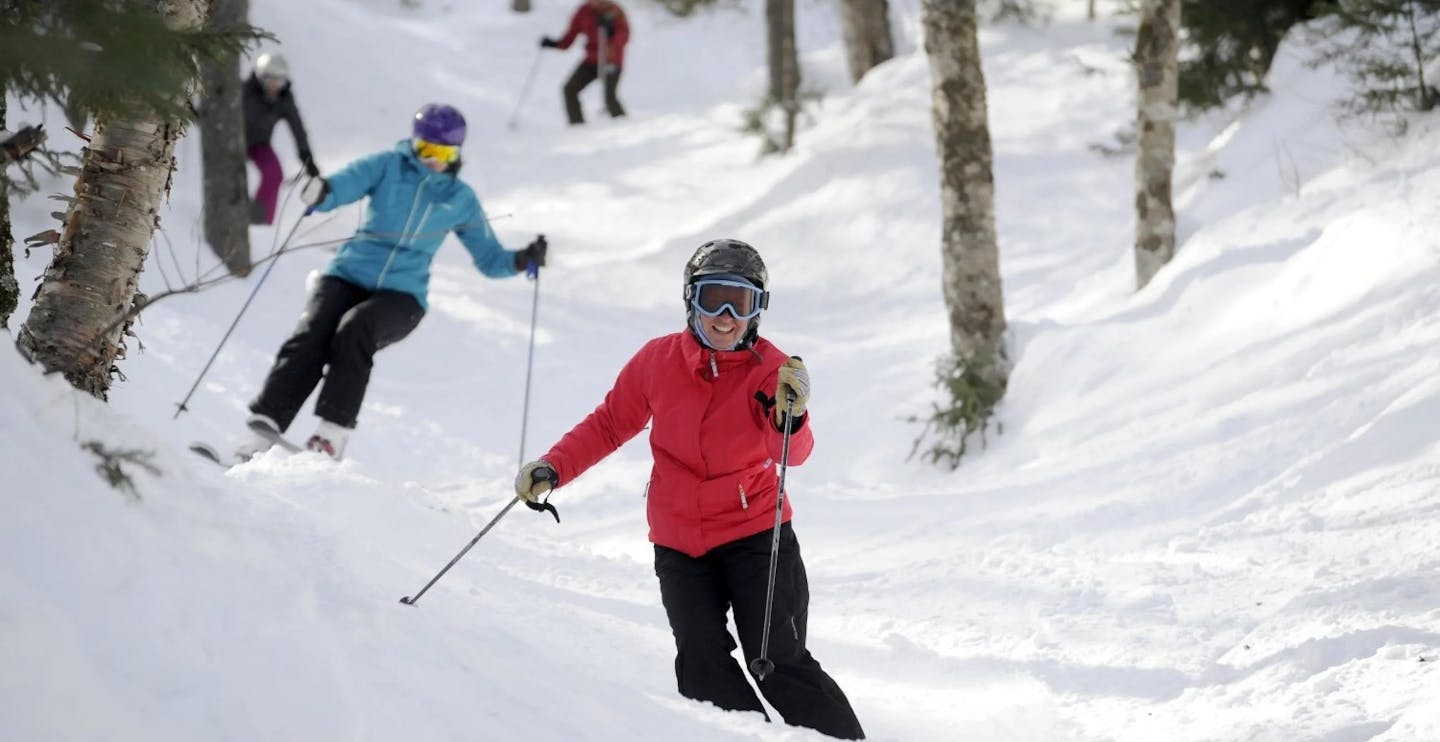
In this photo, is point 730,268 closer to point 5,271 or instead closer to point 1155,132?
point 5,271

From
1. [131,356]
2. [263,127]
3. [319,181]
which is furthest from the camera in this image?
[263,127]

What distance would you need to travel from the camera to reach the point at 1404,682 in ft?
13.9

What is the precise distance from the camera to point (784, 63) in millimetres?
17312

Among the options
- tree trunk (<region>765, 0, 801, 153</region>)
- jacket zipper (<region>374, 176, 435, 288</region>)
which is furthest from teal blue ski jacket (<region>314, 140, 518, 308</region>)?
tree trunk (<region>765, 0, 801, 153</region>)

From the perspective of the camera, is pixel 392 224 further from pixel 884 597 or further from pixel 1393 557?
pixel 1393 557

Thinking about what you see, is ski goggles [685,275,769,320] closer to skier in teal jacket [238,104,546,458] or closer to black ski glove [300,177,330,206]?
skier in teal jacket [238,104,546,458]

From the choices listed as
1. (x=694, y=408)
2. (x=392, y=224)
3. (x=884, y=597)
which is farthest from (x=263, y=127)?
(x=694, y=408)

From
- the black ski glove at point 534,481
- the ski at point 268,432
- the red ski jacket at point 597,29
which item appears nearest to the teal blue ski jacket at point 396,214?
the ski at point 268,432

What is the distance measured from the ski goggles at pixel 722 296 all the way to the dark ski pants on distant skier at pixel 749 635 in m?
0.67

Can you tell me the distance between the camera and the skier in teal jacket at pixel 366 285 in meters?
6.84

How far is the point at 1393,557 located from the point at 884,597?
205 cm

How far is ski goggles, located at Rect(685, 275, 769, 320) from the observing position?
4195 mm

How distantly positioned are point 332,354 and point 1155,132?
18.1ft

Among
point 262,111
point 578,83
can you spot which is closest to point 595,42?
point 578,83
